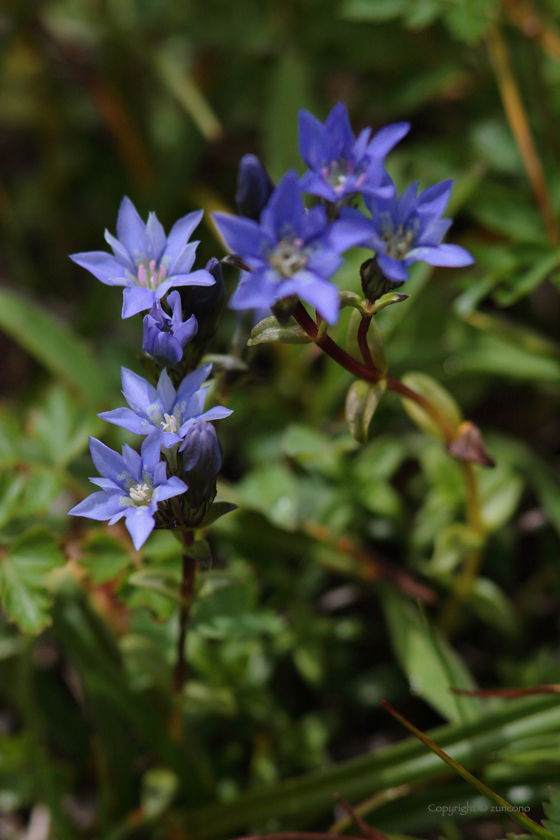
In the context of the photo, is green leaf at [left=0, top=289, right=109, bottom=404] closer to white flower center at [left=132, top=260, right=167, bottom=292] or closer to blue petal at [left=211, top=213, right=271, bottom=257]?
white flower center at [left=132, top=260, right=167, bottom=292]

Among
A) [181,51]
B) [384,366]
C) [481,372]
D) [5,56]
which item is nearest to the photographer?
[384,366]

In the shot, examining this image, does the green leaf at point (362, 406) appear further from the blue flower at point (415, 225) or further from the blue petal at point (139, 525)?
Result: the blue petal at point (139, 525)

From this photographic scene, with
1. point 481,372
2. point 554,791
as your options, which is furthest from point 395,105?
point 554,791

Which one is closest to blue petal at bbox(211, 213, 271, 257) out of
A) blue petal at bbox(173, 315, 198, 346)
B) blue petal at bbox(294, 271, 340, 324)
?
blue petal at bbox(294, 271, 340, 324)

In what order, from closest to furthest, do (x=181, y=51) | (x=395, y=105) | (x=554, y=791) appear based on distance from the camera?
(x=554, y=791), (x=395, y=105), (x=181, y=51)

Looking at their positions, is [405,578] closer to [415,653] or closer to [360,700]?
[415,653]

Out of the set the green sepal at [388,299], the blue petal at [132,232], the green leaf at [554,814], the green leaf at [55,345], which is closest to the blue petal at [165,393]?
the blue petal at [132,232]

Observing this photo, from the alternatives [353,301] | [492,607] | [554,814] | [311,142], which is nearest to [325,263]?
[353,301]
